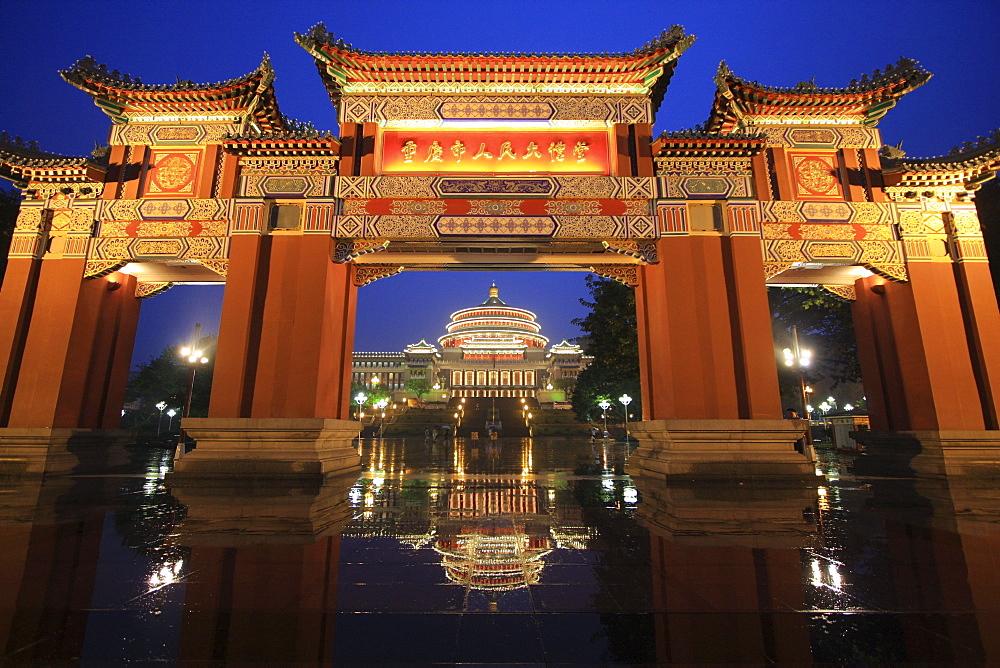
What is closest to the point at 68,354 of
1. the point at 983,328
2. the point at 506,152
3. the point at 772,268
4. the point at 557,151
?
the point at 506,152

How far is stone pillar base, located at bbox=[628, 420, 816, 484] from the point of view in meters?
10.3

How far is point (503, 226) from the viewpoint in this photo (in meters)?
12.0

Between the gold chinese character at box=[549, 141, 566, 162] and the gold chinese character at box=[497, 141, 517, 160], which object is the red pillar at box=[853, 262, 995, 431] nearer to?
the gold chinese character at box=[549, 141, 566, 162]

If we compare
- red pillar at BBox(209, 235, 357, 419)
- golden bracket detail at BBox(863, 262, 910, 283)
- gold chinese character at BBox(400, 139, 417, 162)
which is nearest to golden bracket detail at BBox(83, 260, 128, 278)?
red pillar at BBox(209, 235, 357, 419)

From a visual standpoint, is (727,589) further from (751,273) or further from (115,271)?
(115,271)

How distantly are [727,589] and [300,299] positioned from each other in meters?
10.6

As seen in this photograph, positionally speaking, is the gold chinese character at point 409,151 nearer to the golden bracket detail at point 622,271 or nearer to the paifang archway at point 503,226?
the paifang archway at point 503,226

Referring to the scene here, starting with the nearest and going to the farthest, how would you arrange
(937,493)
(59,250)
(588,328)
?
(937,493) < (59,250) < (588,328)

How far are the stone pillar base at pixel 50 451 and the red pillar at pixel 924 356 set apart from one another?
21.0 m

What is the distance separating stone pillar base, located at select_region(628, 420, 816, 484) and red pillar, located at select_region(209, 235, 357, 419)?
8.25 metres

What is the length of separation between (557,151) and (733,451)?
8.65m

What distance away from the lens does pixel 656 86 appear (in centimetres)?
1356

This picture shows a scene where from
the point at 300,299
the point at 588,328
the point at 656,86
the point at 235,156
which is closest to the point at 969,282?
the point at 656,86

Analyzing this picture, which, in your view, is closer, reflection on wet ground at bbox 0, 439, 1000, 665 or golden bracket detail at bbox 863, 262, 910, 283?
reflection on wet ground at bbox 0, 439, 1000, 665
